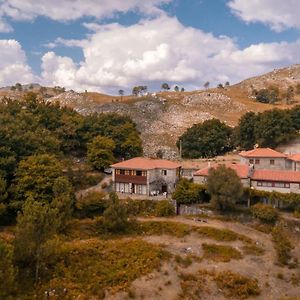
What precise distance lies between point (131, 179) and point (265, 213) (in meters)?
18.4

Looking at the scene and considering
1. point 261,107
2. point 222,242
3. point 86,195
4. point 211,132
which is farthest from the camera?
point 261,107

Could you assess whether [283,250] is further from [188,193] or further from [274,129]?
A: [274,129]

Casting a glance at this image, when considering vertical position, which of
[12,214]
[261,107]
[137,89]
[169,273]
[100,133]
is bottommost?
[169,273]

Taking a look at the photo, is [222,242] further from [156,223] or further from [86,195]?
[86,195]

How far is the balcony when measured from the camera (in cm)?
5134

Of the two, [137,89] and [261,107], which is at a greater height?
[137,89]

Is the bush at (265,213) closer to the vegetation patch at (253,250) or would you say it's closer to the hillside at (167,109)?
the vegetation patch at (253,250)

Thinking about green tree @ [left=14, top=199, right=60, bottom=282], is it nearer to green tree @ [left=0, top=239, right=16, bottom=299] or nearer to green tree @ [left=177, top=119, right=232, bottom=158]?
green tree @ [left=0, top=239, right=16, bottom=299]

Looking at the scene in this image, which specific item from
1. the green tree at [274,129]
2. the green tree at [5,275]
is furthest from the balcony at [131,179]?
the green tree at [274,129]

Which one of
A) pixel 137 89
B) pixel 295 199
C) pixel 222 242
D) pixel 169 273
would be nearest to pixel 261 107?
pixel 137 89

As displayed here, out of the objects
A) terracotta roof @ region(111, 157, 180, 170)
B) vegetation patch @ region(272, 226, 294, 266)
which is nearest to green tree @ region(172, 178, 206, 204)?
terracotta roof @ region(111, 157, 180, 170)

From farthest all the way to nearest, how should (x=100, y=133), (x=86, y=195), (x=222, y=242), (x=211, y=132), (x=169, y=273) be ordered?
(x=211, y=132)
(x=100, y=133)
(x=86, y=195)
(x=222, y=242)
(x=169, y=273)

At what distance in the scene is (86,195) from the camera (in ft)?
159

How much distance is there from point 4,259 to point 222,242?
73.2 ft
